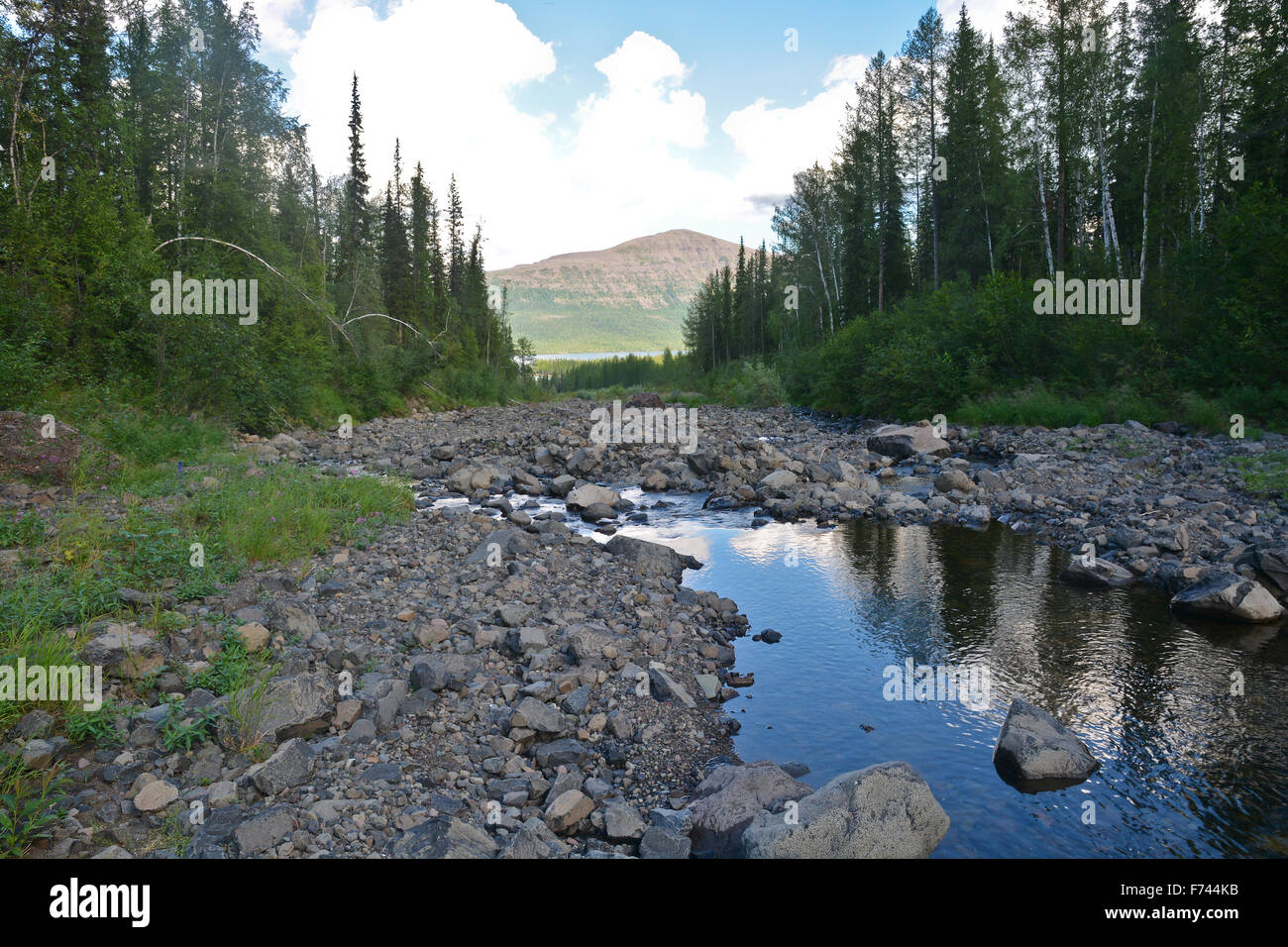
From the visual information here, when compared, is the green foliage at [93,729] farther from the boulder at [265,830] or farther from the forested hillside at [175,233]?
the forested hillside at [175,233]

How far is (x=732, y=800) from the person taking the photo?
14.9 feet

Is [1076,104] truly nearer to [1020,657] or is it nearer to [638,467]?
[638,467]

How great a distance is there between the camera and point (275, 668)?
5574mm

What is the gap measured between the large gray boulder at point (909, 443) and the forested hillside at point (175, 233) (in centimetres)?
1614

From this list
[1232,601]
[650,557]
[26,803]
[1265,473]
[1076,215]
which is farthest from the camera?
[1076,215]

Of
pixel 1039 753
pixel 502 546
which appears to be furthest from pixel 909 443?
pixel 1039 753

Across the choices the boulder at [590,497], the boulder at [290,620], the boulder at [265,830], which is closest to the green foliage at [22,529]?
the boulder at [290,620]

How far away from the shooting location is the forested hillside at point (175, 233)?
15.6 m

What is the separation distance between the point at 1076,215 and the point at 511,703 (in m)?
37.5

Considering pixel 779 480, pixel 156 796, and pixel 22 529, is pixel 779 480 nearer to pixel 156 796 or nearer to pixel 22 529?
pixel 22 529

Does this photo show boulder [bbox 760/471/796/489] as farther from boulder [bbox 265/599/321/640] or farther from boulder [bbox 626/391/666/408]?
boulder [bbox 626/391/666/408]

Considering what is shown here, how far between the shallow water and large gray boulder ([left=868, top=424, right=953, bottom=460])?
9.72 metres

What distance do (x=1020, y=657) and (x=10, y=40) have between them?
81.6 feet

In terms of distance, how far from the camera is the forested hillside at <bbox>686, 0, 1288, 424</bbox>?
65.4ft
